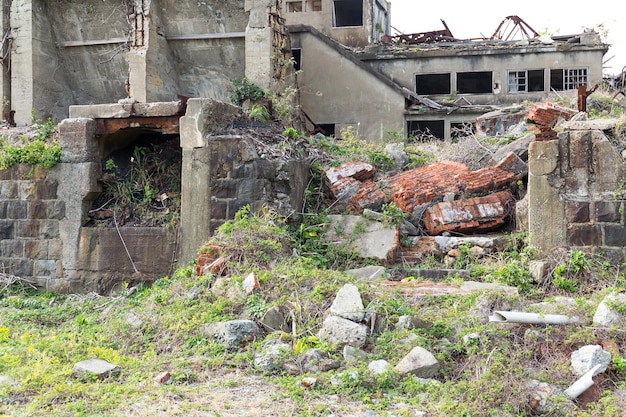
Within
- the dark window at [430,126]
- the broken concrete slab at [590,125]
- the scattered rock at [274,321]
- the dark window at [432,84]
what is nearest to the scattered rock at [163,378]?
the scattered rock at [274,321]

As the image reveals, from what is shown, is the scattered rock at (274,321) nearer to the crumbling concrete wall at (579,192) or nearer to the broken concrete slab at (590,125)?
the crumbling concrete wall at (579,192)

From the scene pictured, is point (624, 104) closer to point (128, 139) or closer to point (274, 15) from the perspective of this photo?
point (274, 15)

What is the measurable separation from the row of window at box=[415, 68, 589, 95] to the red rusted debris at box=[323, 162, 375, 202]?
36.2ft

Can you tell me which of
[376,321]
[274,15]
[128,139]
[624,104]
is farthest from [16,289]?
[624,104]

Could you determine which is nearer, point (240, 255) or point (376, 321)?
point (376, 321)

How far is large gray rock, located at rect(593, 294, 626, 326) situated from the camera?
587 centimetres

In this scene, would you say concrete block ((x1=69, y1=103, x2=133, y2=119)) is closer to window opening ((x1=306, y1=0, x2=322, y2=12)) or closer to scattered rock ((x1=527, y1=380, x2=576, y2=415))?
scattered rock ((x1=527, y1=380, x2=576, y2=415))

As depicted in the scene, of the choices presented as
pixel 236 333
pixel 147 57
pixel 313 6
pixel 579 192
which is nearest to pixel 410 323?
pixel 236 333

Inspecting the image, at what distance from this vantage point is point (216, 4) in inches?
649

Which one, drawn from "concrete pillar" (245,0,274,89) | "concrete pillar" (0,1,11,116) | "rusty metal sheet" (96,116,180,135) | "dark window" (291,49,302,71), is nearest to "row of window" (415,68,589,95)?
"dark window" (291,49,302,71)

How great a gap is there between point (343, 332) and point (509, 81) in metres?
15.6

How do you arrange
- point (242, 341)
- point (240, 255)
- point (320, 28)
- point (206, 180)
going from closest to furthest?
point (242, 341), point (240, 255), point (206, 180), point (320, 28)

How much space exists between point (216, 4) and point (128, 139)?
24.6 ft

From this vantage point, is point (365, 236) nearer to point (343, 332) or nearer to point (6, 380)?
point (343, 332)
